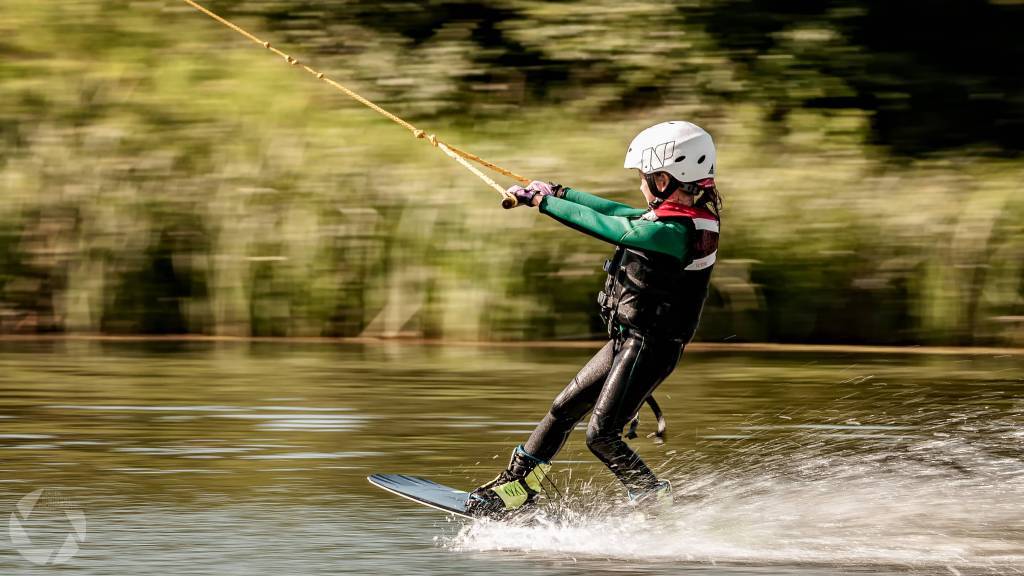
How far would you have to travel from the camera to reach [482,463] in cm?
1055

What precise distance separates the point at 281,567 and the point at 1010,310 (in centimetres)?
1325

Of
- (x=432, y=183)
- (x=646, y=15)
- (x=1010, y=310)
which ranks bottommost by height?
(x=1010, y=310)

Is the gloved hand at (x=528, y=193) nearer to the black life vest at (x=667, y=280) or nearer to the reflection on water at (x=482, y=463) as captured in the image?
the black life vest at (x=667, y=280)

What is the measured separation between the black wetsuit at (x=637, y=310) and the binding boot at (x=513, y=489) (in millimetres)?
123

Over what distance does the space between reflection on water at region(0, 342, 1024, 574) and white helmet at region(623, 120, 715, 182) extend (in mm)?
1424

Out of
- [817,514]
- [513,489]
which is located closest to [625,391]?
[513,489]

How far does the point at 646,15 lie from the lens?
2420 cm

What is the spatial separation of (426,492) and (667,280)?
5.13ft

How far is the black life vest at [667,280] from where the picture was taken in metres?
Result: 7.94

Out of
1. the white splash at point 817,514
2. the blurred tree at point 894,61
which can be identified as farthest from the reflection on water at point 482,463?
the blurred tree at point 894,61

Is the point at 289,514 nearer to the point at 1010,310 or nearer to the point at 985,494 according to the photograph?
the point at 985,494

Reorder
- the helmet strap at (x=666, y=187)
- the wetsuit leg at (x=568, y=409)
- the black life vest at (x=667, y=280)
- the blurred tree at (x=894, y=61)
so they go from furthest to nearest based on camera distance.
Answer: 1. the blurred tree at (x=894, y=61)
2. the wetsuit leg at (x=568, y=409)
3. the helmet strap at (x=666, y=187)
4. the black life vest at (x=667, y=280)

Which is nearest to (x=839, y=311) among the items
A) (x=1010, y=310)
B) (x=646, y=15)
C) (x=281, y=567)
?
(x=1010, y=310)

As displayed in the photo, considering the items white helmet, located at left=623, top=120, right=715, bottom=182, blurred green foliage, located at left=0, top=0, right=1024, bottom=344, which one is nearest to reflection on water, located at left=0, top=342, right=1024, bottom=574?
white helmet, located at left=623, top=120, right=715, bottom=182
